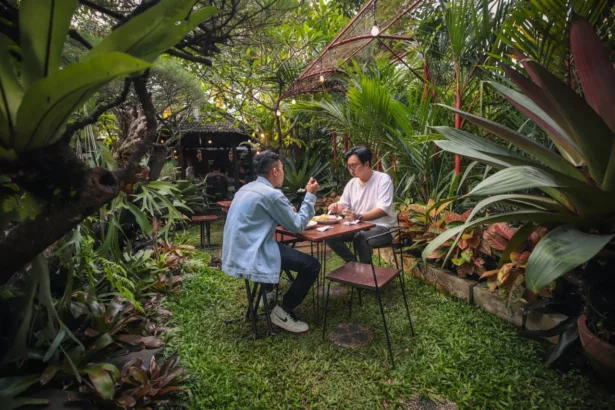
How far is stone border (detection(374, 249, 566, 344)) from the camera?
2373mm

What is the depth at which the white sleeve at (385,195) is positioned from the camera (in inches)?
134

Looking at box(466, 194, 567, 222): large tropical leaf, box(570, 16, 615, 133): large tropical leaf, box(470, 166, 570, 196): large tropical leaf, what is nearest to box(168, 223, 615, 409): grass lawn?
box(466, 194, 567, 222): large tropical leaf

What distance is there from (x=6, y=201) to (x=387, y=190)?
10.3 ft

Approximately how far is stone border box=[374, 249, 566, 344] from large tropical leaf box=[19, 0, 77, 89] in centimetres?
293

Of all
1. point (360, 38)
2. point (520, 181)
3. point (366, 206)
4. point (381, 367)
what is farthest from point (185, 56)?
point (360, 38)

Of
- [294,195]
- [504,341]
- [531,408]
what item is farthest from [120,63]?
[294,195]

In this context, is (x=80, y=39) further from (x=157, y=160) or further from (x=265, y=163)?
(x=157, y=160)

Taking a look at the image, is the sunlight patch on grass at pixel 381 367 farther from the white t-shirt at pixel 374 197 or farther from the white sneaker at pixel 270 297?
the white t-shirt at pixel 374 197

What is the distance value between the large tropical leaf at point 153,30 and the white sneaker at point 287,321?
2472 millimetres

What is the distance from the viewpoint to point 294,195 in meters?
7.25

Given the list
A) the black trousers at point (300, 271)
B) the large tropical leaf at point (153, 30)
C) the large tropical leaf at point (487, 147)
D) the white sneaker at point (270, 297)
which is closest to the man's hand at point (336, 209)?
the black trousers at point (300, 271)

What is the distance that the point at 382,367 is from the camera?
2260mm

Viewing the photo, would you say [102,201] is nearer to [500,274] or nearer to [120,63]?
[120,63]

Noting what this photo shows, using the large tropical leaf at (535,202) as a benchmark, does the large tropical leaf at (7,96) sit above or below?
above
